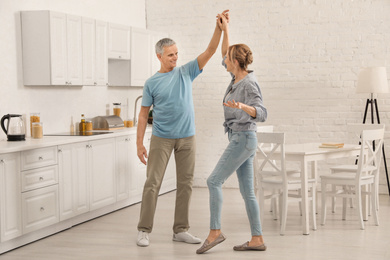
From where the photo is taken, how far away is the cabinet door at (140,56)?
7246 mm

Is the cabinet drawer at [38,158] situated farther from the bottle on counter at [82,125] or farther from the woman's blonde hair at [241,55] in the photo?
the woman's blonde hair at [241,55]

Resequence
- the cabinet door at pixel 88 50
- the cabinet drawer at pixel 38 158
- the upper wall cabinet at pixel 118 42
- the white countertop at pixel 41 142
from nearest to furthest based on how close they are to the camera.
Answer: the white countertop at pixel 41 142 → the cabinet drawer at pixel 38 158 → the cabinet door at pixel 88 50 → the upper wall cabinet at pixel 118 42

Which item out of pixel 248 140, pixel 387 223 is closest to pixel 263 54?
pixel 387 223

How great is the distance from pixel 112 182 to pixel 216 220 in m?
2.08

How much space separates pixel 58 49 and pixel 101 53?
81cm

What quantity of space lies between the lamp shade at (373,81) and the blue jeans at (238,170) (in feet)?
9.11

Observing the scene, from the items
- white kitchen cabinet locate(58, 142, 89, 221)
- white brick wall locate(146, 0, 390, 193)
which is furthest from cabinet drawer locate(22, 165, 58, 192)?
white brick wall locate(146, 0, 390, 193)

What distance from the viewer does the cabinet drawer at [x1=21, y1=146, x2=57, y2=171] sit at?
15.9 feet

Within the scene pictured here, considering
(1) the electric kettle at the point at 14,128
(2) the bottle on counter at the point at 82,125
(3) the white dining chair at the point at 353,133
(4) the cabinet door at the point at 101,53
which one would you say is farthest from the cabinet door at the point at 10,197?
(3) the white dining chair at the point at 353,133

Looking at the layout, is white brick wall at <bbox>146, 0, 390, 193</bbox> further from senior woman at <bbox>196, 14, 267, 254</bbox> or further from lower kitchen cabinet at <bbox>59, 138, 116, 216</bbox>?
senior woman at <bbox>196, 14, 267, 254</bbox>

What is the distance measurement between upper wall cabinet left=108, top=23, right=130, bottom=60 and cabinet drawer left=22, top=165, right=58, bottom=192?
1.97 meters

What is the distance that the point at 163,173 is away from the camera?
15.8 ft

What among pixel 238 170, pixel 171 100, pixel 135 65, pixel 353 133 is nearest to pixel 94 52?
pixel 135 65

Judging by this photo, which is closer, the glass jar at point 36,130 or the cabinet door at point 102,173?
the glass jar at point 36,130
